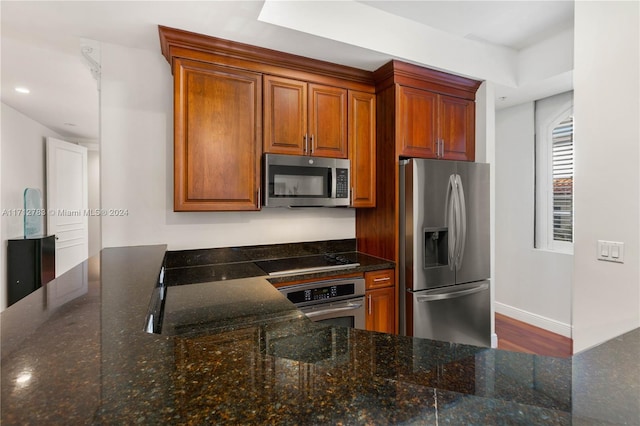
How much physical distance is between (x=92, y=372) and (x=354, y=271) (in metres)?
1.83

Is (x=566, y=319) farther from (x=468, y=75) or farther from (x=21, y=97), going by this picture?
(x=21, y=97)

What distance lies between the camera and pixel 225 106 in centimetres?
212

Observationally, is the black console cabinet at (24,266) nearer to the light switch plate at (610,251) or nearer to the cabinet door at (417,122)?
the cabinet door at (417,122)

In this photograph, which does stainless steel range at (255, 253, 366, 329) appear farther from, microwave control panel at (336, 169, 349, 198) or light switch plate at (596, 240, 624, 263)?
light switch plate at (596, 240, 624, 263)

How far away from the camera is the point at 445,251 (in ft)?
8.19

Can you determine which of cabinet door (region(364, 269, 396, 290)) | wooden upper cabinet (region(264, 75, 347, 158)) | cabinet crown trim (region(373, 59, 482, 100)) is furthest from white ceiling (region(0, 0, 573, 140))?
cabinet door (region(364, 269, 396, 290))

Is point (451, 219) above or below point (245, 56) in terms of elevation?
below

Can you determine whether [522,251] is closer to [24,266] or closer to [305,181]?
[305,181]

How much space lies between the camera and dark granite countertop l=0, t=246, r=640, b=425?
1.44ft

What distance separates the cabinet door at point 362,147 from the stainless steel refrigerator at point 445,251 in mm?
285

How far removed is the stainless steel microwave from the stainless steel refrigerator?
1.57 feet

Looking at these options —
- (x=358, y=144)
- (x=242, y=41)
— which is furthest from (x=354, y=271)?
(x=242, y=41)

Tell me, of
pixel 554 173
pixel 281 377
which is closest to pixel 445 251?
pixel 554 173

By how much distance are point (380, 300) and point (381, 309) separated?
0.23ft
